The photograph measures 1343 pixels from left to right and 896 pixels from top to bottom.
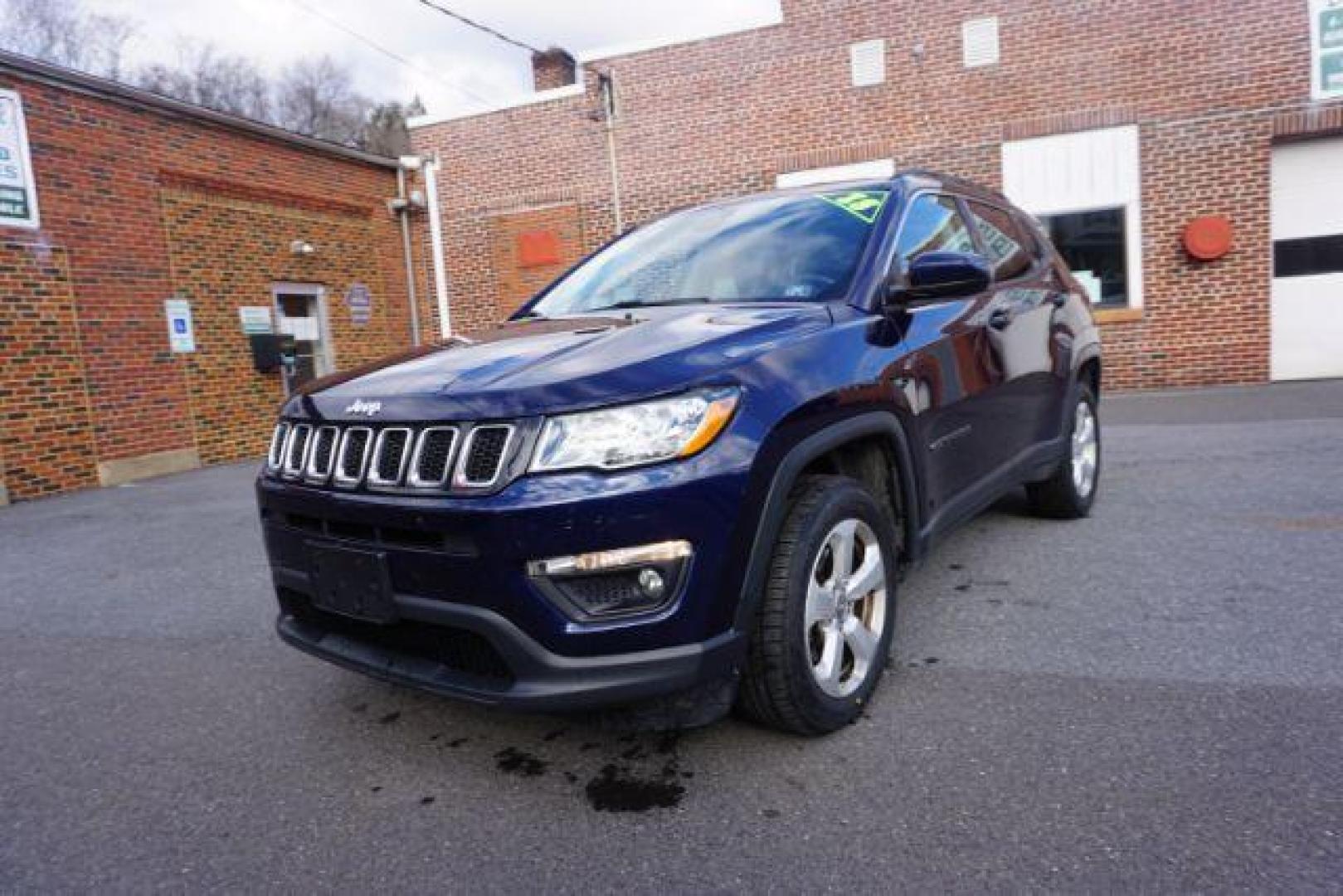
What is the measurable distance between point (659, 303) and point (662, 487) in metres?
1.27

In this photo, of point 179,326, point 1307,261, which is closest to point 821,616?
point 179,326

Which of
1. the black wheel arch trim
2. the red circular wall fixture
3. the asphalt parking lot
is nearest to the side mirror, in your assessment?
the black wheel arch trim

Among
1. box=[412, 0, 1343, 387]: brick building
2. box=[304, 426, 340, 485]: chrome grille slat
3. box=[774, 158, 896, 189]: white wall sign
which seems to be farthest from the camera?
box=[774, 158, 896, 189]: white wall sign

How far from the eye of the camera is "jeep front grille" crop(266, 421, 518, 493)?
202 cm

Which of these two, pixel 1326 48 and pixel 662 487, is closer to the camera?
pixel 662 487

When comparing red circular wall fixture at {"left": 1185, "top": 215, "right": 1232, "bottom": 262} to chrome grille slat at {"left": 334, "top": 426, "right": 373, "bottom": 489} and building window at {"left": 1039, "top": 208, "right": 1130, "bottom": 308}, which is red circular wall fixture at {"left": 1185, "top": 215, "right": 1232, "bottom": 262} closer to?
building window at {"left": 1039, "top": 208, "right": 1130, "bottom": 308}

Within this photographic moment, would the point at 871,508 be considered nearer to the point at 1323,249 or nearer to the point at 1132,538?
the point at 1132,538

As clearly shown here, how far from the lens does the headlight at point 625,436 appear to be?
1988 millimetres

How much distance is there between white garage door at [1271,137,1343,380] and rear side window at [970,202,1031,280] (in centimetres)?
785

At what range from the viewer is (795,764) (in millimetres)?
2305

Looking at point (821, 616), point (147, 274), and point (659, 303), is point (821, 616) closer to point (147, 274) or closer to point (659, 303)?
Answer: point (659, 303)

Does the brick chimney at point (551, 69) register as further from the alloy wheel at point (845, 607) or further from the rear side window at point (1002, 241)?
the alloy wheel at point (845, 607)

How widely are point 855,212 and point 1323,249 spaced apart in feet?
32.3

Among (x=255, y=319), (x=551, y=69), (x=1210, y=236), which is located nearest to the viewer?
(x=1210, y=236)
